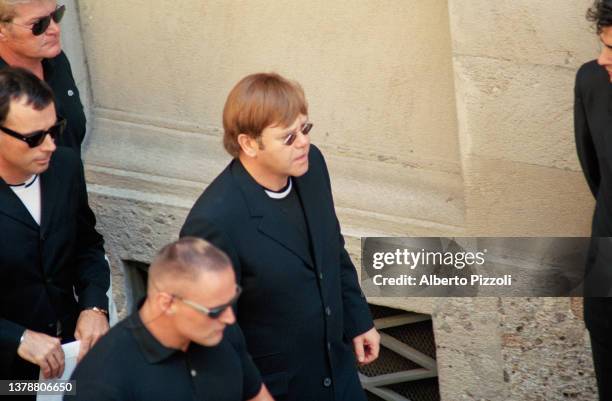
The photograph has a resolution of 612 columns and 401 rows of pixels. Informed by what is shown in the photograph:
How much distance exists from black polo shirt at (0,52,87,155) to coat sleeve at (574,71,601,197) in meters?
1.90

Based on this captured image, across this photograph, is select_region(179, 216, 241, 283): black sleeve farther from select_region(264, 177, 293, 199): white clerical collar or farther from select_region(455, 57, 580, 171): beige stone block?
select_region(455, 57, 580, 171): beige stone block

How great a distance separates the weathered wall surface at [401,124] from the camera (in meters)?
5.01

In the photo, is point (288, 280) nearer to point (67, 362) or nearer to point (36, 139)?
point (67, 362)

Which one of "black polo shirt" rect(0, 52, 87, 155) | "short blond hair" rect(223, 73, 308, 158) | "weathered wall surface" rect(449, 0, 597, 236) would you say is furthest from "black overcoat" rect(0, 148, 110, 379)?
"weathered wall surface" rect(449, 0, 597, 236)

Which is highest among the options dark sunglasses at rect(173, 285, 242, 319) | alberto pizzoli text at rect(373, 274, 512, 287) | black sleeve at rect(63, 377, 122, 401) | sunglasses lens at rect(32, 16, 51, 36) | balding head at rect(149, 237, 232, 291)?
sunglasses lens at rect(32, 16, 51, 36)

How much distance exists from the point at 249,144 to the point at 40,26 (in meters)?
1.18

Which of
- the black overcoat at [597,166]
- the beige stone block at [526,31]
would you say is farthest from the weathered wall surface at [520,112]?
the black overcoat at [597,166]

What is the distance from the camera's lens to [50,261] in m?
4.43

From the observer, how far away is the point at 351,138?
5.66 m

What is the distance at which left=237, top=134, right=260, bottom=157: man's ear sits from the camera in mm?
4094

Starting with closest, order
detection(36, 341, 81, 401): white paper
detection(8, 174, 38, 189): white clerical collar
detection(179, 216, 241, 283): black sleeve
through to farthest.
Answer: detection(179, 216, 241, 283): black sleeve < detection(36, 341, 81, 401): white paper < detection(8, 174, 38, 189): white clerical collar

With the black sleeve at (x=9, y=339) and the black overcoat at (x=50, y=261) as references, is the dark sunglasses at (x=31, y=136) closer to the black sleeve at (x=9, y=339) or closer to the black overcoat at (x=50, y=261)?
the black overcoat at (x=50, y=261)

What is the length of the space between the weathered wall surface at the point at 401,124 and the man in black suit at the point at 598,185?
13.7 inches

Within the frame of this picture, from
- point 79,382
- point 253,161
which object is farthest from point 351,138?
point 79,382
